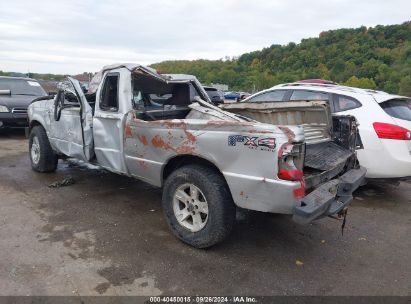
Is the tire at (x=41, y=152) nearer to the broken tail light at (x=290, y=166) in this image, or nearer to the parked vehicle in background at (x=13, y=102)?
the parked vehicle in background at (x=13, y=102)

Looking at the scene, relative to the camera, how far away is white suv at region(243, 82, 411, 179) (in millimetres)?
5035

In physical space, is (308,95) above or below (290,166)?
above

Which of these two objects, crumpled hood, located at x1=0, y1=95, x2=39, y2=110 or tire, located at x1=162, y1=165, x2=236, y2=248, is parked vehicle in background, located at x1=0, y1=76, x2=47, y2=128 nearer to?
crumpled hood, located at x1=0, y1=95, x2=39, y2=110

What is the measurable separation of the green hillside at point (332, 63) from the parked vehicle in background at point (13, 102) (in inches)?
1051

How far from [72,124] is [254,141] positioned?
10.4 ft

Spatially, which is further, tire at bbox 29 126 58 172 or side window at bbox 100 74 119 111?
tire at bbox 29 126 58 172

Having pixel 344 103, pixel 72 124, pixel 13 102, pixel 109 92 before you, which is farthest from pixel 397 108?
pixel 13 102

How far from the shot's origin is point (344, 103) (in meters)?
5.61

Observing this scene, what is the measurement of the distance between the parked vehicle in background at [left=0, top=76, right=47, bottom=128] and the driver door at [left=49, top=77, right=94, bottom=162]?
4616mm

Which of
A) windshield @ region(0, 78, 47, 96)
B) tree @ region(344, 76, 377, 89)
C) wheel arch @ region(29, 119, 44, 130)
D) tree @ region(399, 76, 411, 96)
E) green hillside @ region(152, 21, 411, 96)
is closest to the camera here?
wheel arch @ region(29, 119, 44, 130)

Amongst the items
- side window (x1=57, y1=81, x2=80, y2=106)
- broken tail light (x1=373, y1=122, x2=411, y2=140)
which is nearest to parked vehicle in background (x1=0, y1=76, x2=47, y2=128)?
side window (x1=57, y1=81, x2=80, y2=106)

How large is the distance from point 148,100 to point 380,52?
43382 mm

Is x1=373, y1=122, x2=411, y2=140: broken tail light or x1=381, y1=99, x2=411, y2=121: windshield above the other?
x1=381, y1=99, x2=411, y2=121: windshield

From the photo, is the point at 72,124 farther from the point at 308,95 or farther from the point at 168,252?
the point at 308,95
